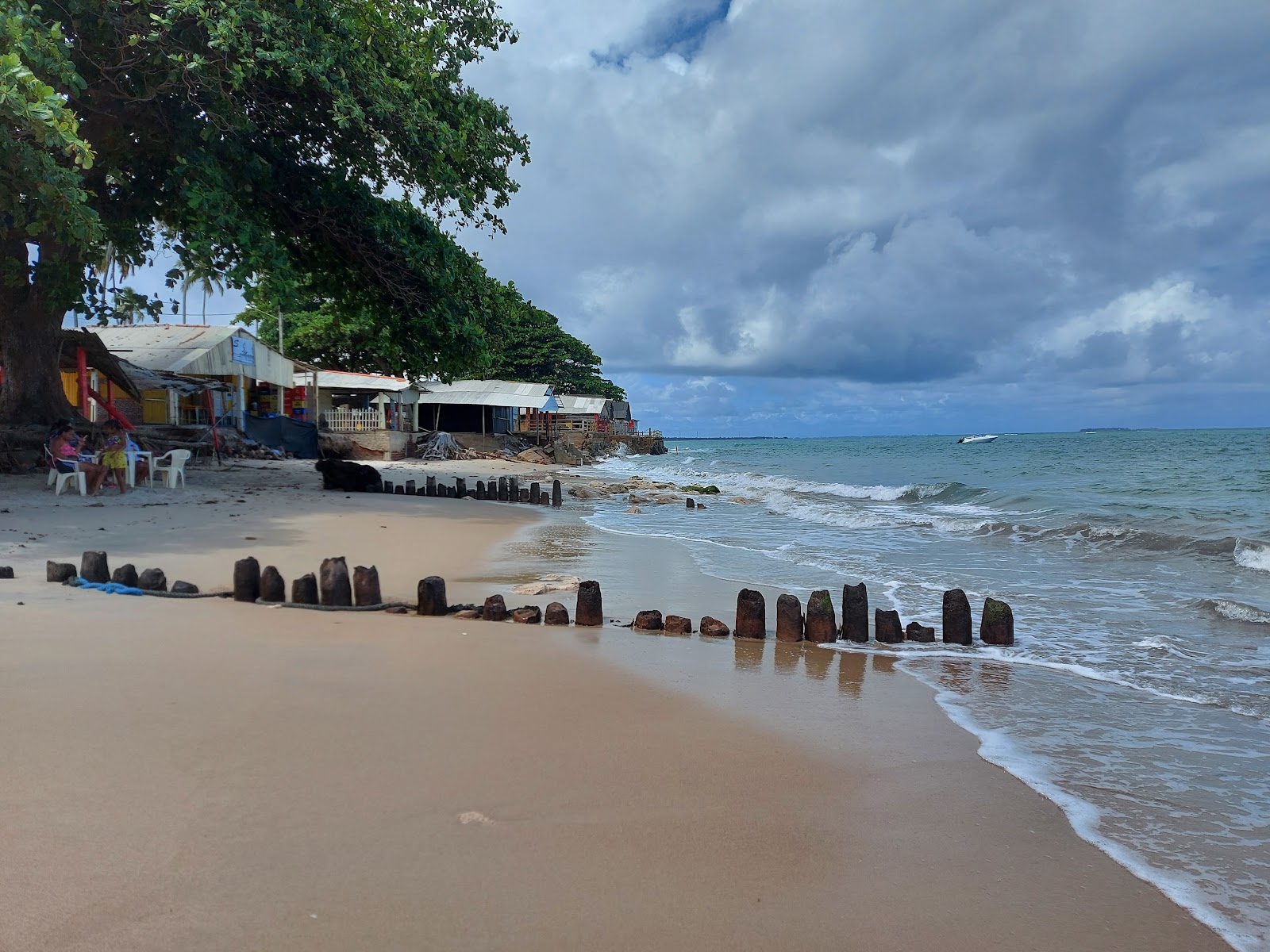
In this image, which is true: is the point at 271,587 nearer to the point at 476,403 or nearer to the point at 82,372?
the point at 82,372

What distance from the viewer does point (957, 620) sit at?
7.03 meters

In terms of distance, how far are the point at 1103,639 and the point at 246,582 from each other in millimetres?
7695

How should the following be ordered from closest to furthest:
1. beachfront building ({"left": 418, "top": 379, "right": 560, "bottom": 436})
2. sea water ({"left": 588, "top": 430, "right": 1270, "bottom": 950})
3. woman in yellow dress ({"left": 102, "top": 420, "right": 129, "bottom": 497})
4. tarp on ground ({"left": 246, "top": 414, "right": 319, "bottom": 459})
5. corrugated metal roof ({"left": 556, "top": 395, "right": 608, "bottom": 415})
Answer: sea water ({"left": 588, "top": 430, "right": 1270, "bottom": 950}) → woman in yellow dress ({"left": 102, "top": 420, "right": 129, "bottom": 497}) → tarp on ground ({"left": 246, "top": 414, "right": 319, "bottom": 459}) → beachfront building ({"left": 418, "top": 379, "right": 560, "bottom": 436}) → corrugated metal roof ({"left": 556, "top": 395, "right": 608, "bottom": 415})

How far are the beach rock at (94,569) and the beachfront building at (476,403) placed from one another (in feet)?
108

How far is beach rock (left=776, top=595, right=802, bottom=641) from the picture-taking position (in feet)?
22.5

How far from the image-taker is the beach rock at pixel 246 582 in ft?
23.4

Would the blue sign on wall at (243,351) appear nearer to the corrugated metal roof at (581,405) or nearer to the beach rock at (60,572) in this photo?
the beach rock at (60,572)

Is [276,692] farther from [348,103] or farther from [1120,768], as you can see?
[348,103]

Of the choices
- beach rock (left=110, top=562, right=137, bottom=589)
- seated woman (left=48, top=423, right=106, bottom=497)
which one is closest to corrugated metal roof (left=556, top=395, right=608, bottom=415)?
seated woman (left=48, top=423, right=106, bottom=497)

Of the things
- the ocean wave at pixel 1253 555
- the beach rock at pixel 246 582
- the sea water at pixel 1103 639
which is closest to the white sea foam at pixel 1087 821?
the sea water at pixel 1103 639

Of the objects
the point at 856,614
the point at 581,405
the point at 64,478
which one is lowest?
the point at 856,614

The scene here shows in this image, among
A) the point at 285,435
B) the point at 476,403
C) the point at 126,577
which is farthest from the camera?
the point at 476,403

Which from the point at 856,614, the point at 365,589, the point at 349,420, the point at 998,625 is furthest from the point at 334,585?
the point at 349,420

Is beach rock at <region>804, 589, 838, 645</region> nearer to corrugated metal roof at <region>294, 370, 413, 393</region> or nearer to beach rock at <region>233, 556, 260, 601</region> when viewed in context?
beach rock at <region>233, 556, 260, 601</region>
